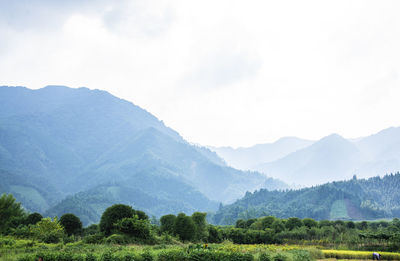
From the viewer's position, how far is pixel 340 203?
163375 millimetres

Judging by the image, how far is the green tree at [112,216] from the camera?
29.7 m

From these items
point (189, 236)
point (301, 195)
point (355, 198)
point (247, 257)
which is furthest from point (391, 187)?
point (247, 257)

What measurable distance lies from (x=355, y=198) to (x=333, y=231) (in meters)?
144

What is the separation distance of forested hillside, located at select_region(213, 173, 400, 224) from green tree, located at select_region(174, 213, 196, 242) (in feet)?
356

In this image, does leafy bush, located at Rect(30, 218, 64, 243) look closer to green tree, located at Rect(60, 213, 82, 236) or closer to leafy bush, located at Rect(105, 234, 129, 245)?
leafy bush, located at Rect(105, 234, 129, 245)

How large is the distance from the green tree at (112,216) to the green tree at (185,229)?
20.4 feet

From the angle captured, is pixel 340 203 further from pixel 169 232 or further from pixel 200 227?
pixel 169 232

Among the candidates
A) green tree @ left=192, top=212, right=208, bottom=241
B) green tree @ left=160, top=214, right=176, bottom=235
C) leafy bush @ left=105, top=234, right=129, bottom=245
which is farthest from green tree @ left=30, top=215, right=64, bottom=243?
green tree @ left=192, top=212, right=208, bottom=241

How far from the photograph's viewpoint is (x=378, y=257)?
2269cm

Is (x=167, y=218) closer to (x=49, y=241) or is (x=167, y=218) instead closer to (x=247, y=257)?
(x=49, y=241)

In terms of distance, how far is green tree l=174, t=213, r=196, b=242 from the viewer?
34.4m

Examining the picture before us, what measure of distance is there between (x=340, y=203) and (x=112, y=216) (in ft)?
514

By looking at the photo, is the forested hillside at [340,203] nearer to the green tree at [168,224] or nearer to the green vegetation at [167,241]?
the green tree at [168,224]

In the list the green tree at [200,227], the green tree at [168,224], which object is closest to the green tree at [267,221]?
the green tree at [200,227]
